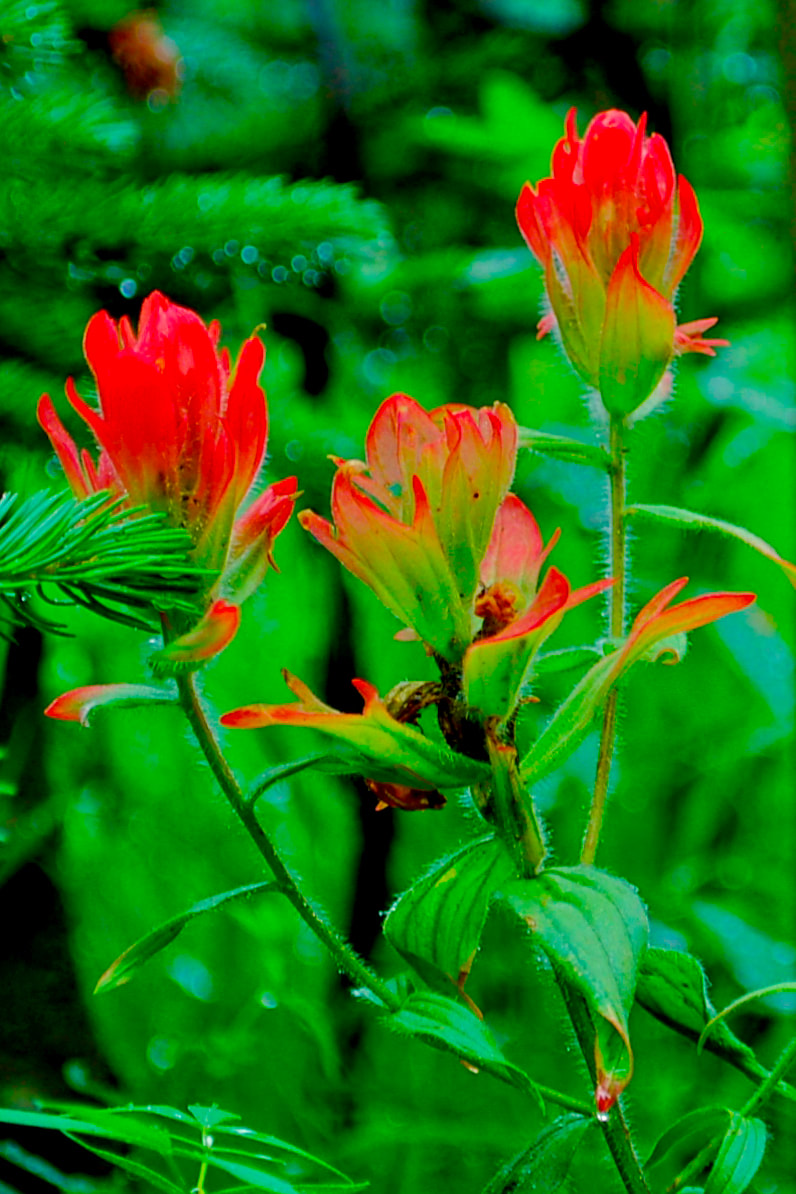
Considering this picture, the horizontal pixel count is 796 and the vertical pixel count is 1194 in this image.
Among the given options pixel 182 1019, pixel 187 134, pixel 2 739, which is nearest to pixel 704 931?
pixel 182 1019

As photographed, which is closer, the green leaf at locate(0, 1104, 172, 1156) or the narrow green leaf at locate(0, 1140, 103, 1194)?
the green leaf at locate(0, 1104, 172, 1156)

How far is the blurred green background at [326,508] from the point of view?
0.67 m

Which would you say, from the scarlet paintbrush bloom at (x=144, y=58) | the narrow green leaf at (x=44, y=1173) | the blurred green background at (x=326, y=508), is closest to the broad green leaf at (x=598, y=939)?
the narrow green leaf at (x=44, y=1173)

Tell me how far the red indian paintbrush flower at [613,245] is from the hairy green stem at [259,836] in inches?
6.0

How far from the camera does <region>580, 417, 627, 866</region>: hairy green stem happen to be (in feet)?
0.96

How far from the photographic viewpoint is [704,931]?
0.89 meters

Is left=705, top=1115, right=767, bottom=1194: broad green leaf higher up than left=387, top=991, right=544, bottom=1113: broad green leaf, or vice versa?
left=387, top=991, right=544, bottom=1113: broad green leaf

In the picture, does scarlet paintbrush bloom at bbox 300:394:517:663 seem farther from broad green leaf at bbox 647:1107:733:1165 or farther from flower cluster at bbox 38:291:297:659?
broad green leaf at bbox 647:1107:733:1165

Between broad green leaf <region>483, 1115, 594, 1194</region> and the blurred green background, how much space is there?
0.42 metres

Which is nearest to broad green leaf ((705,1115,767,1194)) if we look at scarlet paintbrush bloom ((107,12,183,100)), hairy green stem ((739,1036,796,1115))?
hairy green stem ((739,1036,796,1115))

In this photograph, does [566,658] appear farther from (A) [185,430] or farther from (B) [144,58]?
(B) [144,58]

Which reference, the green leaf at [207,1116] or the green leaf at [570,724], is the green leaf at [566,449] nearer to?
the green leaf at [570,724]

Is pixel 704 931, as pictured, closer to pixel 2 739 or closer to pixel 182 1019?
pixel 182 1019

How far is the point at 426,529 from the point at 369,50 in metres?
1.05
